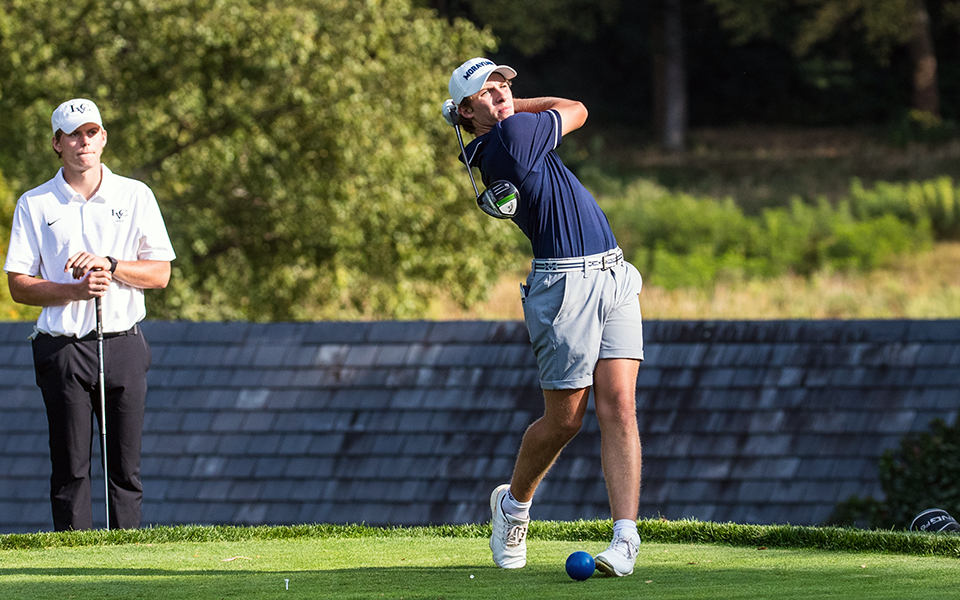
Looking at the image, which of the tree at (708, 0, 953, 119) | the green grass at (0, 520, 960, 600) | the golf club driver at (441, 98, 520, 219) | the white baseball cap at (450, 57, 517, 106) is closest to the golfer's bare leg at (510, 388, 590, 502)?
the green grass at (0, 520, 960, 600)

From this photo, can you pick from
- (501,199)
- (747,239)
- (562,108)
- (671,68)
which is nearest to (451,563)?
(501,199)

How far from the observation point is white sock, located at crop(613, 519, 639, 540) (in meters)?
3.67

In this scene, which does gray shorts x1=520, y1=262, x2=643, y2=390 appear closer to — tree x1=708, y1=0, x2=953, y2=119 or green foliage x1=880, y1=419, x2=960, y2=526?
green foliage x1=880, y1=419, x2=960, y2=526

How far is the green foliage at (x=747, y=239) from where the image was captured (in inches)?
871

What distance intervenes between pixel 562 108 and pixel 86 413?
2265mm

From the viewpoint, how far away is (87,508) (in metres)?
4.73

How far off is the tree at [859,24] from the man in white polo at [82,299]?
29.7 m

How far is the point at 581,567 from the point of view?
3504 mm

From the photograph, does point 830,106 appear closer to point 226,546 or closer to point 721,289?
point 721,289

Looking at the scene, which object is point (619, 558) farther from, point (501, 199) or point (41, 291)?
point (41, 291)

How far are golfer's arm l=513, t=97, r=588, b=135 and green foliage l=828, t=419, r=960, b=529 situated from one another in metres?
3.62

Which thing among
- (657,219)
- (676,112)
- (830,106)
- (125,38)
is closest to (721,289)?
(657,219)

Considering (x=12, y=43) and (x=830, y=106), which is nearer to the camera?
(x=12, y=43)

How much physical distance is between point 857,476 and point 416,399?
2.63m
